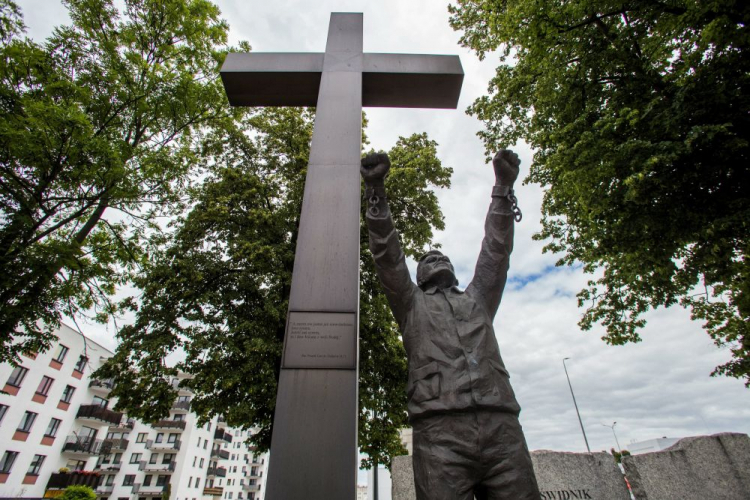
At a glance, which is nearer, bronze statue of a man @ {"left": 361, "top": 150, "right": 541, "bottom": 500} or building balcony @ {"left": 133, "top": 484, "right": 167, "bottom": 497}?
bronze statue of a man @ {"left": 361, "top": 150, "right": 541, "bottom": 500}

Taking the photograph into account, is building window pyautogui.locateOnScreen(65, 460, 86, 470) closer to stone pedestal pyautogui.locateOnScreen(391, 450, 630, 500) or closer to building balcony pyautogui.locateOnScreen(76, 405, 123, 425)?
building balcony pyautogui.locateOnScreen(76, 405, 123, 425)

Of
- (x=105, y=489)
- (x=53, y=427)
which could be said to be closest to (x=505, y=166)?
(x=53, y=427)

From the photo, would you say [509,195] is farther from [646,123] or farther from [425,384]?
[646,123]

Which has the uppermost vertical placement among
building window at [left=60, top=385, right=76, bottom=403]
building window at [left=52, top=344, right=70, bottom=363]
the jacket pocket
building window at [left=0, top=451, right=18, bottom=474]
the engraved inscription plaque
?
building window at [left=52, top=344, right=70, bottom=363]

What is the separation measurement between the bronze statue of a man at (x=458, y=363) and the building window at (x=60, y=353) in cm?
3010

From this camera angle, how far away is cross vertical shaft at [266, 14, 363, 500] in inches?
88.2

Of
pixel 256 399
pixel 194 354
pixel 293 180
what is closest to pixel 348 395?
pixel 256 399

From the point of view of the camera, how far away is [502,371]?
2.28m

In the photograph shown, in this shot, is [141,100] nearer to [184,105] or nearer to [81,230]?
[184,105]

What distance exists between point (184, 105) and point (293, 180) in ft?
11.8

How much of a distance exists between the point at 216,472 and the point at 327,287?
49.2 meters

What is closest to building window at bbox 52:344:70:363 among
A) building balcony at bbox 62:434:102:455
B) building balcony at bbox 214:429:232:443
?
building balcony at bbox 62:434:102:455

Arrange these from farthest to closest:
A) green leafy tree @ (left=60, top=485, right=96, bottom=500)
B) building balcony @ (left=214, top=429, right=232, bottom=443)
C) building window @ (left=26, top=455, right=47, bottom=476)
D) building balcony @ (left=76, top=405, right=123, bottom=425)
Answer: building balcony @ (left=214, top=429, right=232, bottom=443)
building balcony @ (left=76, top=405, right=123, bottom=425)
building window @ (left=26, top=455, right=47, bottom=476)
green leafy tree @ (left=60, top=485, right=96, bottom=500)

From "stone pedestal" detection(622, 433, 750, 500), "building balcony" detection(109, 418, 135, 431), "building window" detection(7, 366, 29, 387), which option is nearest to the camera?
"stone pedestal" detection(622, 433, 750, 500)
